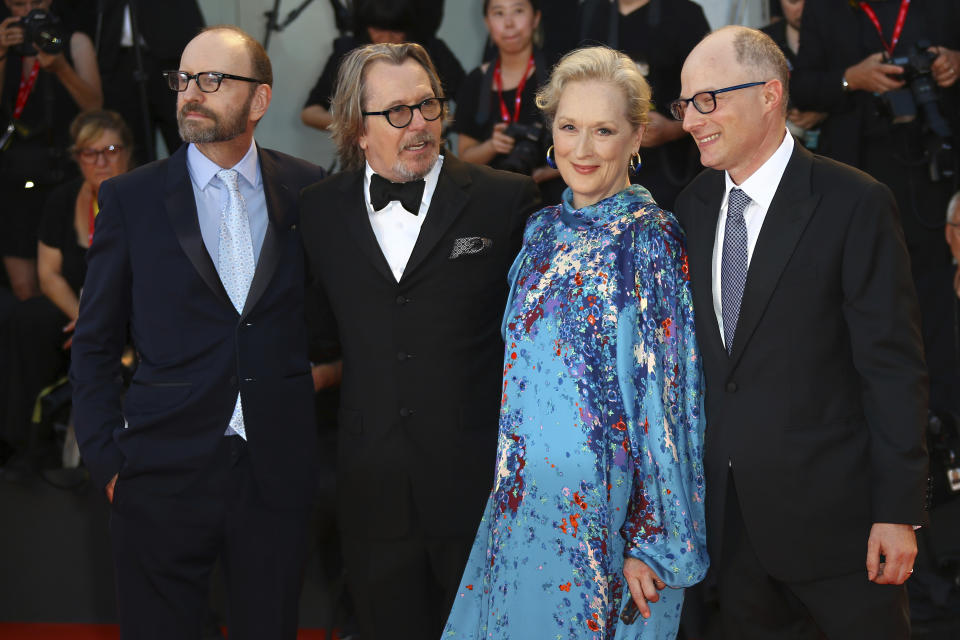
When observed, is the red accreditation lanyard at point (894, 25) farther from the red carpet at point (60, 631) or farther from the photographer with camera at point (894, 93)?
the red carpet at point (60, 631)

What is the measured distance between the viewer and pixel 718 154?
2.36 m

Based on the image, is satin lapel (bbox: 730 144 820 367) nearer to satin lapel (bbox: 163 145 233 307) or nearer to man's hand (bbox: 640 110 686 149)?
satin lapel (bbox: 163 145 233 307)

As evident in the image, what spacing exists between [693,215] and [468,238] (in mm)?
540

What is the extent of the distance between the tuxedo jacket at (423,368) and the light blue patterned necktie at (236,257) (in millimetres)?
194

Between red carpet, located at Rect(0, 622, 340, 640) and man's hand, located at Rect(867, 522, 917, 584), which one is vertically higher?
man's hand, located at Rect(867, 522, 917, 584)

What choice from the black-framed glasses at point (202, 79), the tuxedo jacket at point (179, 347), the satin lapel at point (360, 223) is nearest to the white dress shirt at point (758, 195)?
the satin lapel at point (360, 223)

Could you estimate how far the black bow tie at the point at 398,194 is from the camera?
2662mm

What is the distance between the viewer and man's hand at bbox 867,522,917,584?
7.29 feet

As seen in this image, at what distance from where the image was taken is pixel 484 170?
9.12 ft

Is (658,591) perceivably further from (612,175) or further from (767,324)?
(612,175)

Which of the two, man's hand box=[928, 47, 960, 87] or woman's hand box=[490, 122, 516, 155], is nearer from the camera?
man's hand box=[928, 47, 960, 87]

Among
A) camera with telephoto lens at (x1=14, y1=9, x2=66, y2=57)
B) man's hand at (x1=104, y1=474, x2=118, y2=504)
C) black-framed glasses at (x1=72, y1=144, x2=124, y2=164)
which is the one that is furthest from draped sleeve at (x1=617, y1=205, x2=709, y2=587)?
camera with telephoto lens at (x1=14, y1=9, x2=66, y2=57)

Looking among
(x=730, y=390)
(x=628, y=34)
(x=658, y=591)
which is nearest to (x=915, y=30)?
(x=628, y=34)

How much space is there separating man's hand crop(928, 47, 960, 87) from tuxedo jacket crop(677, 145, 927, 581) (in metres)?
1.82
